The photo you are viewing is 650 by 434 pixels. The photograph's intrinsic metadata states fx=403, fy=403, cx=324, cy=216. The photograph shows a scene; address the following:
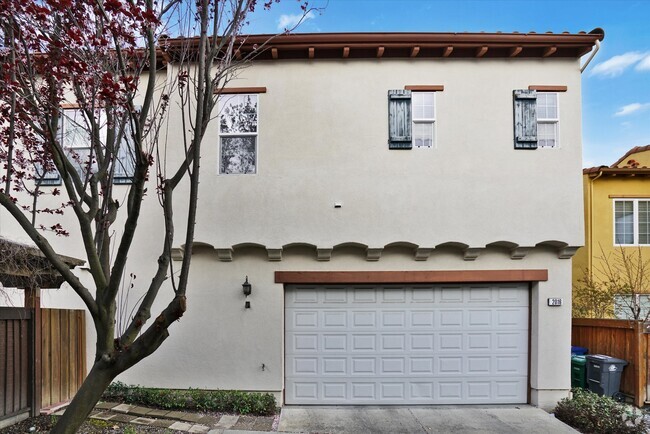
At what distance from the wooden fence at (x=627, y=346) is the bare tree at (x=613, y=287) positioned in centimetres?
209

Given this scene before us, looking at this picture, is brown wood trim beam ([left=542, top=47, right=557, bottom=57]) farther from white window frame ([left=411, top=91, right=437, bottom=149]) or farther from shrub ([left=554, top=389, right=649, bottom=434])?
shrub ([left=554, top=389, right=649, bottom=434])

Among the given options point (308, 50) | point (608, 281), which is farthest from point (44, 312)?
point (608, 281)

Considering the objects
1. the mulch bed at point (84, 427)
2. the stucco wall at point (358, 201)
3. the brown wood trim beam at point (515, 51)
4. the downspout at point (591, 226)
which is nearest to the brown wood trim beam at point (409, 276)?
the stucco wall at point (358, 201)

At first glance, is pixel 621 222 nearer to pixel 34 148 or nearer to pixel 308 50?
pixel 308 50

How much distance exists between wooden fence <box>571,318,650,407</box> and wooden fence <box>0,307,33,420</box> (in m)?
10.4

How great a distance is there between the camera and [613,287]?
10773 mm

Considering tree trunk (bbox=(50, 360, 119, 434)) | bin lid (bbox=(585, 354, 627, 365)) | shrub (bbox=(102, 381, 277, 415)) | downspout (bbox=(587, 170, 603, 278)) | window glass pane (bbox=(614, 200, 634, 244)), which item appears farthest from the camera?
window glass pane (bbox=(614, 200, 634, 244))

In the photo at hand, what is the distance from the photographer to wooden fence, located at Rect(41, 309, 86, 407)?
6.50 meters

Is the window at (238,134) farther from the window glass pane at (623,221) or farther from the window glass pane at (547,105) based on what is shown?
the window glass pane at (623,221)

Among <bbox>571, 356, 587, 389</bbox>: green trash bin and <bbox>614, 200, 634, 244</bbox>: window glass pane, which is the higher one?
<bbox>614, 200, 634, 244</bbox>: window glass pane

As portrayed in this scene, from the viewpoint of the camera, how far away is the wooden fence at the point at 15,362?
5.59 metres

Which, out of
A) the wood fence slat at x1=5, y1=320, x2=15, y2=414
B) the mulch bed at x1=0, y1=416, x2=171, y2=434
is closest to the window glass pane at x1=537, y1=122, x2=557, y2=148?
the mulch bed at x1=0, y1=416, x2=171, y2=434

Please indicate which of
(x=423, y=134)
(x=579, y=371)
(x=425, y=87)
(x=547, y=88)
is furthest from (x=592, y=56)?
(x=579, y=371)

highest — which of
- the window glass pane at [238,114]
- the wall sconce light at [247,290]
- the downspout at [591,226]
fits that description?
the window glass pane at [238,114]
